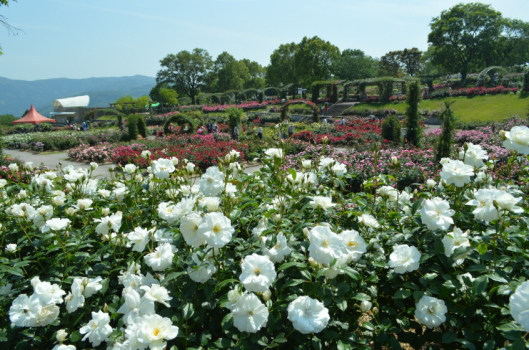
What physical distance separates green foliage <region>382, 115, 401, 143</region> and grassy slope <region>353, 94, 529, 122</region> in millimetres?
8186

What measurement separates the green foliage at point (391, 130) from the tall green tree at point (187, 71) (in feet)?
196

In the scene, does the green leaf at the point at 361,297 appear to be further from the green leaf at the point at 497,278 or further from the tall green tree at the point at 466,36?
the tall green tree at the point at 466,36

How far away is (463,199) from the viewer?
2.18 metres

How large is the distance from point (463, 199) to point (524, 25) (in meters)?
72.2

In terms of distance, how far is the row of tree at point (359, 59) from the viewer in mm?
39250

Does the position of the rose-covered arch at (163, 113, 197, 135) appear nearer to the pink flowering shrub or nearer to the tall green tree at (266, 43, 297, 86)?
the pink flowering shrub

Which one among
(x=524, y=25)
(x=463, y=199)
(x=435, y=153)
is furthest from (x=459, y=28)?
(x=463, y=199)

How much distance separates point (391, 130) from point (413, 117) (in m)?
0.94

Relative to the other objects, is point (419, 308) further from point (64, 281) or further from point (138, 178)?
point (138, 178)

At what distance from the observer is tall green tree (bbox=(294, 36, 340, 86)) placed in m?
46.7

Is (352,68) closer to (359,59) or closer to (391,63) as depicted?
(359,59)

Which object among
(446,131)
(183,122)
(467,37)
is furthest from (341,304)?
(467,37)

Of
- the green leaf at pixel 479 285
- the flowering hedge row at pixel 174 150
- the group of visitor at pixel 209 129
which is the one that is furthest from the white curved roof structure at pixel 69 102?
the green leaf at pixel 479 285

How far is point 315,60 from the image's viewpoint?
47.2m
